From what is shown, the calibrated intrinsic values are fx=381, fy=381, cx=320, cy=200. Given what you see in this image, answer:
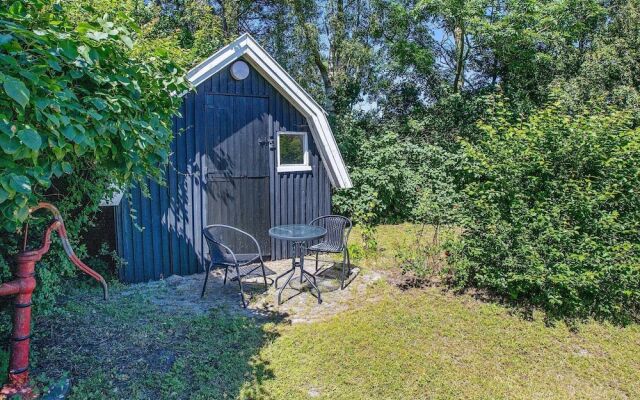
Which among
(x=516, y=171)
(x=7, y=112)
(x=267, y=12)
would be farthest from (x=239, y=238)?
(x=267, y=12)

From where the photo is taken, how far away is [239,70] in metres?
6.17

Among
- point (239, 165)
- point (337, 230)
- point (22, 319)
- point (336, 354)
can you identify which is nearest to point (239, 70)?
point (239, 165)

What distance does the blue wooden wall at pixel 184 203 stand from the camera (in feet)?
18.3

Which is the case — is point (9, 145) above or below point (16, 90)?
below

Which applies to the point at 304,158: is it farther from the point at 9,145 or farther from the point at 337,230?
the point at 9,145

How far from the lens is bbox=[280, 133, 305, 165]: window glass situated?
6879 millimetres

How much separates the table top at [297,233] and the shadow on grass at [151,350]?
3.22ft

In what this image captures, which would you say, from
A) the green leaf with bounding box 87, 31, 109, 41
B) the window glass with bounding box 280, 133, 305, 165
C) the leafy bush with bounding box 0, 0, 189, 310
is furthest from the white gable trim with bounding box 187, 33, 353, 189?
the green leaf with bounding box 87, 31, 109, 41

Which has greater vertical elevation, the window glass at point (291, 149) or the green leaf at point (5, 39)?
the green leaf at point (5, 39)

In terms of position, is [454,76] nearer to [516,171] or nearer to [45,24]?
[516,171]

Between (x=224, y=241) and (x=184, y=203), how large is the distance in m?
0.91

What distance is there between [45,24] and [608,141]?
5.83 meters

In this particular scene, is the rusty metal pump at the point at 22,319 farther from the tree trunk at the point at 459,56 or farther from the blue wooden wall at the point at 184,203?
the tree trunk at the point at 459,56

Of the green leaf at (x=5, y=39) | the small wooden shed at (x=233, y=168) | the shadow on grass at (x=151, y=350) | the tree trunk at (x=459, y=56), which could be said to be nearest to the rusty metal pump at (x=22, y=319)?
the shadow on grass at (x=151, y=350)
